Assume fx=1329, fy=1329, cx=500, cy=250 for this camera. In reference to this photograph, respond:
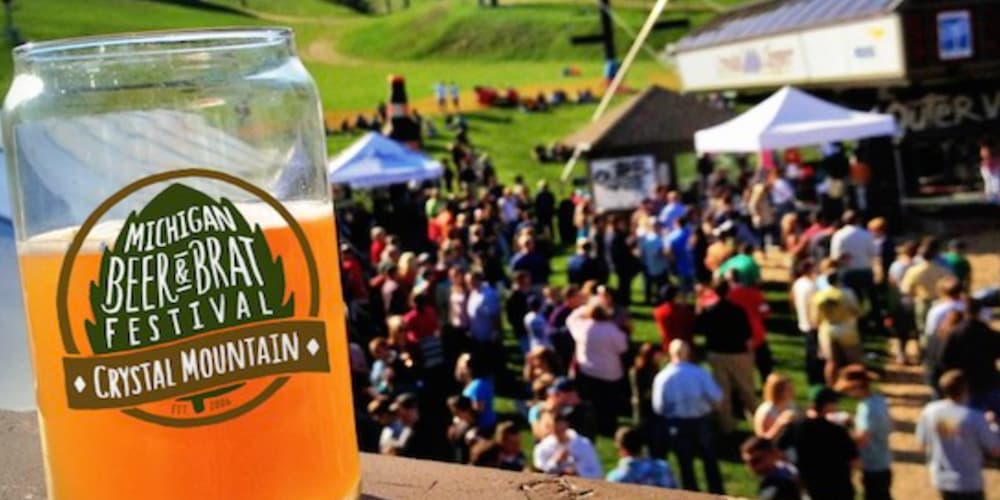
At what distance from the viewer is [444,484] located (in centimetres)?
95

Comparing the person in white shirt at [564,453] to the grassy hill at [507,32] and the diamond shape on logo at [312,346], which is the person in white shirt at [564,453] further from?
the grassy hill at [507,32]

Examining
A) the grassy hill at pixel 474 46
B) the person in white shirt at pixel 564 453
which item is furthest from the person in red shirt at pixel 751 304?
the grassy hill at pixel 474 46

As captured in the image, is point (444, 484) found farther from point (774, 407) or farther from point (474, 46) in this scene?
point (474, 46)

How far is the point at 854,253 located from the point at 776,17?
10459 millimetres

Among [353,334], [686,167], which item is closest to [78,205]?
[353,334]

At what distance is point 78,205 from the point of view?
0.73 meters

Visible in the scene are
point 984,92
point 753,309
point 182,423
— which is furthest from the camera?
point 984,92

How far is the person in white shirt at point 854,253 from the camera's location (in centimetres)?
910

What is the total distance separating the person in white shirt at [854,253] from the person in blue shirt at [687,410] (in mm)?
2938

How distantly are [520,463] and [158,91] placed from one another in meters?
5.05

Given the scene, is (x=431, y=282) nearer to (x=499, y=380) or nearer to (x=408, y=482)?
(x=499, y=380)

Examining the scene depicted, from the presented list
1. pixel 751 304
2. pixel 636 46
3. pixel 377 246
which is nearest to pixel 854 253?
pixel 751 304

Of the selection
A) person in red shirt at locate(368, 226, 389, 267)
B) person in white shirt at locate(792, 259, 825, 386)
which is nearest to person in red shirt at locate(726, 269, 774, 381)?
person in white shirt at locate(792, 259, 825, 386)

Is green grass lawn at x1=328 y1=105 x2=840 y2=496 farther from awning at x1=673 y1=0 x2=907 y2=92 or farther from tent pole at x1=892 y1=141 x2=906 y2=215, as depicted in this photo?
tent pole at x1=892 y1=141 x2=906 y2=215
